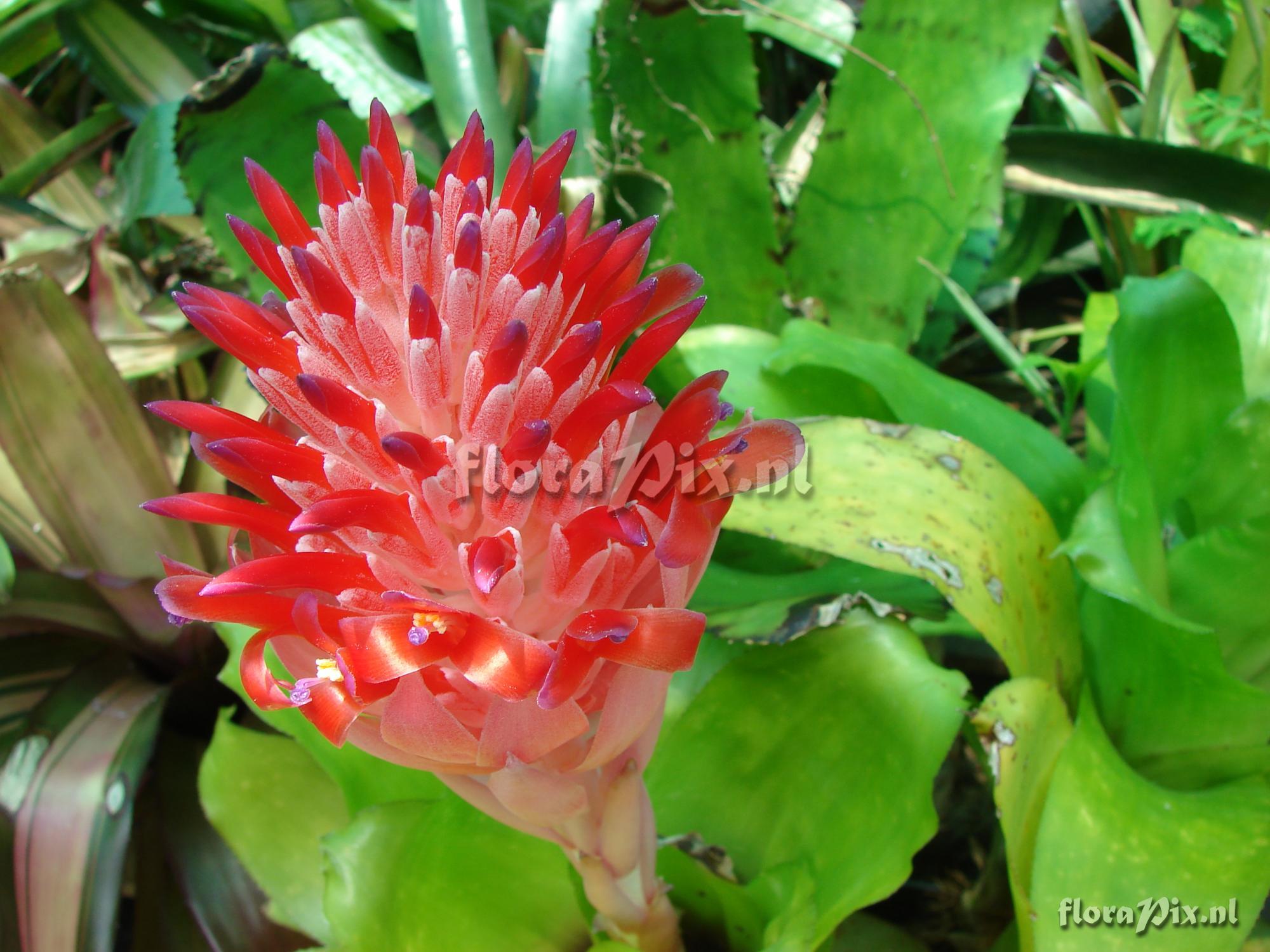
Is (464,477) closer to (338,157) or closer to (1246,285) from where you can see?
(338,157)

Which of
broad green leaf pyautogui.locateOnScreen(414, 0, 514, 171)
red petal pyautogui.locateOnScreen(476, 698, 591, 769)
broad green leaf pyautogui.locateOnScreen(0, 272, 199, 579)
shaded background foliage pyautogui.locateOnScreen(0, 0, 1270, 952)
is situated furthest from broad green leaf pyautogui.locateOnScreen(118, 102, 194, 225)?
red petal pyautogui.locateOnScreen(476, 698, 591, 769)

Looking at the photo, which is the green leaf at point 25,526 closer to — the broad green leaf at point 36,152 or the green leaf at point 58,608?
the green leaf at point 58,608

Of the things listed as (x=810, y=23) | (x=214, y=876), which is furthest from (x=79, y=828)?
(x=810, y=23)

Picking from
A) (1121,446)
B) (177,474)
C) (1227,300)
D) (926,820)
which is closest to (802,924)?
(926,820)

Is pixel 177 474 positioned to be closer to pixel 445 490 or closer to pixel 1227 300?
pixel 445 490

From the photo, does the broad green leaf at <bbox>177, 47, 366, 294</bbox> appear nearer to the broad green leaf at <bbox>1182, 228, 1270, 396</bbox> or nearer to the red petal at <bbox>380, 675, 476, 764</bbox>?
the red petal at <bbox>380, 675, 476, 764</bbox>

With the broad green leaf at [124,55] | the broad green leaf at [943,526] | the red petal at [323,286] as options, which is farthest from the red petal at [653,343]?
the broad green leaf at [124,55]
